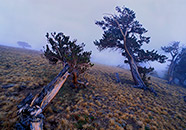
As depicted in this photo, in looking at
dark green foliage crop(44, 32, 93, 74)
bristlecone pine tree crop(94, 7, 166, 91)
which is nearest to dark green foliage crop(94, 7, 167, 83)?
bristlecone pine tree crop(94, 7, 166, 91)

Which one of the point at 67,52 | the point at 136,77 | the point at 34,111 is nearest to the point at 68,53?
the point at 67,52

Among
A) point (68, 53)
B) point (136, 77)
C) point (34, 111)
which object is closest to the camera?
point (34, 111)

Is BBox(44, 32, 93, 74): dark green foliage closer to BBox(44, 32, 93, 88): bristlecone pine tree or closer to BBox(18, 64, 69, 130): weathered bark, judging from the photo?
BBox(44, 32, 93, 88): bristlecone pine tree

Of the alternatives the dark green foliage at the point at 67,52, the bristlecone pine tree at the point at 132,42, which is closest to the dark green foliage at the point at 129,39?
the bristlecone pine tree at the point at 132,42

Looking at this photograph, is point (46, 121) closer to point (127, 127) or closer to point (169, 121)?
point (127, 127)

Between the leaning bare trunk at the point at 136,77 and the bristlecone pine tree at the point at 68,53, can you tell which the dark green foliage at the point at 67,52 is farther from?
the leaning bare trunk at the point at 136,77

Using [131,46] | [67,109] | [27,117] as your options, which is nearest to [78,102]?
[67,109]

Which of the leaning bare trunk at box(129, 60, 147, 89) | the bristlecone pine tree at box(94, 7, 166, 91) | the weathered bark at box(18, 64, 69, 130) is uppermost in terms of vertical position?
the bristlecone pine tree at box(94, 7, 166, 91)

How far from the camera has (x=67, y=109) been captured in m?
5.62

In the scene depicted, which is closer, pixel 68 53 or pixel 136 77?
pixel 68 53

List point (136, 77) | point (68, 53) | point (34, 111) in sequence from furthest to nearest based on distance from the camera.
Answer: point (136, 77) < point (68, 53) < point (34, 111)

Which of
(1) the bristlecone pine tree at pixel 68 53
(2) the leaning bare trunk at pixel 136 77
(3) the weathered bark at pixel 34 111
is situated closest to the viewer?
(3) the weathered bark at pixel 34 111

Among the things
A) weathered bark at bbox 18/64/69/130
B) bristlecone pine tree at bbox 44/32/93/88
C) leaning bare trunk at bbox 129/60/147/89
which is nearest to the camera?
weathered bark at bbox 18/64/69/130

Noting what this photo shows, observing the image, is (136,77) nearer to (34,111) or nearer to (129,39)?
(129,39)
